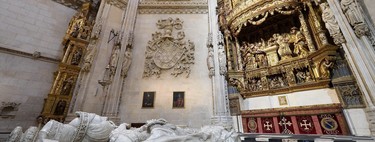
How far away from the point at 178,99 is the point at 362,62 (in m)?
6.12

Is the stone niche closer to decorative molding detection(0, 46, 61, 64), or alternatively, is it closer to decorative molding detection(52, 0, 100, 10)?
decorative molding detection(0, 46, 61, 64)

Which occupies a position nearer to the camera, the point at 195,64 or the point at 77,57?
the point at 77,57

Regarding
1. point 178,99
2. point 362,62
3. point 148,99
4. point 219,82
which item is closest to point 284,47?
point 362,62

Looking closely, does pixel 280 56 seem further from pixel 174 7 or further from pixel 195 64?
pixel 174 7

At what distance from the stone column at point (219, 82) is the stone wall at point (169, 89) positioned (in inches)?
15.1

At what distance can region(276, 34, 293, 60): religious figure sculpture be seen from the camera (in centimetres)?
605

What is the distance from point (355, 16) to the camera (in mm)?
4082

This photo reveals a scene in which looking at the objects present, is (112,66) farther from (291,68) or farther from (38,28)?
(291,68)

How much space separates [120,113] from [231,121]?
4969 mm

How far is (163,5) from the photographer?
364 inches

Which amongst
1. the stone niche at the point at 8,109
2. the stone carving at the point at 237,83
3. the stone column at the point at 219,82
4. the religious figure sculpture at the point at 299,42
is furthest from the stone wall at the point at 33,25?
the religious figure sculpture at the point at 299,42

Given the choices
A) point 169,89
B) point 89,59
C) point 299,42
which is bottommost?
point 169,89

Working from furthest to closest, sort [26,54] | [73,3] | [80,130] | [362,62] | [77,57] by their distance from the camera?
[73,3] → [77,57] → [26,54] → [362,62] → [80,130]

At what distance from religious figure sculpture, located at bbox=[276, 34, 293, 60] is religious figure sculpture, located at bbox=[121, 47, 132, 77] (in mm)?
6951
